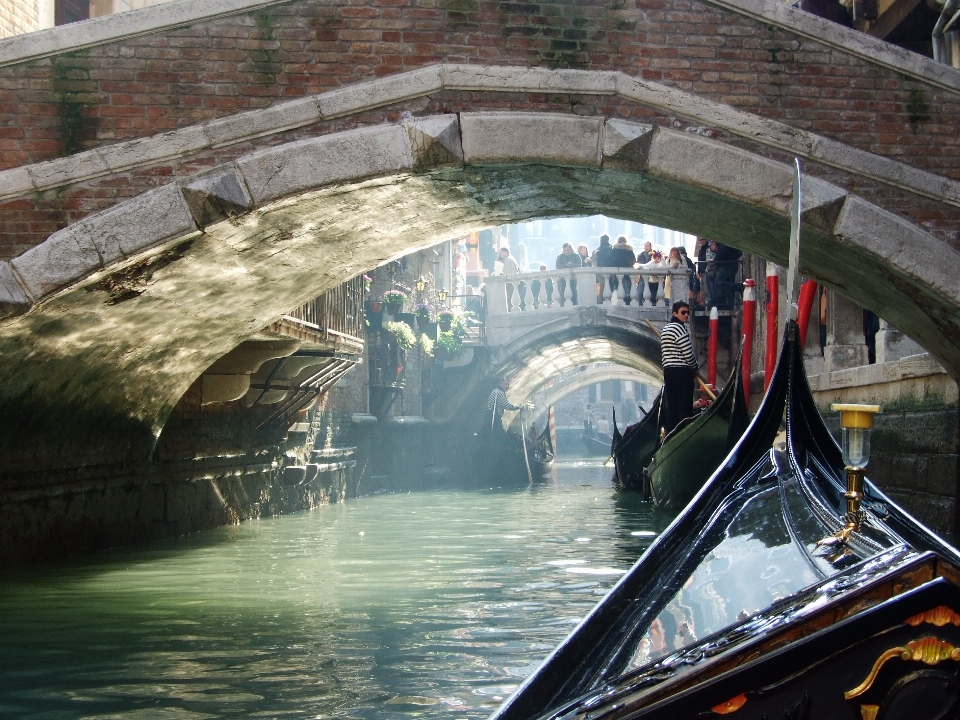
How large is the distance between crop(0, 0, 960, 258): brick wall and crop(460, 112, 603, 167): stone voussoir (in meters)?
0.06

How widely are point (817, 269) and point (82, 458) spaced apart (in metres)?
3.03

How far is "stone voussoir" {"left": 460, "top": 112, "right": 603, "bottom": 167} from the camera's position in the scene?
3719mm

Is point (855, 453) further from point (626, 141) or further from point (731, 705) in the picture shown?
point (626, 141)

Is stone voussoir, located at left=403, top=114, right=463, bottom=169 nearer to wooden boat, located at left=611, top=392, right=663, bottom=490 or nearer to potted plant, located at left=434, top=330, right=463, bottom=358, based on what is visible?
wooden boat, located at left=611, top=392, right=663, bottom=490

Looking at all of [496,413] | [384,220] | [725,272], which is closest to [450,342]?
Result: [496,413]

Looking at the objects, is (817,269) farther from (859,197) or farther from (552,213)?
(552,213)

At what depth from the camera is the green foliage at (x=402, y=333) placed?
10.2 metres

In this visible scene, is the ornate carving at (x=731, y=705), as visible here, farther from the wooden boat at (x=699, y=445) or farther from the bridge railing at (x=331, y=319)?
the bridge railing at (x=331, y=319)

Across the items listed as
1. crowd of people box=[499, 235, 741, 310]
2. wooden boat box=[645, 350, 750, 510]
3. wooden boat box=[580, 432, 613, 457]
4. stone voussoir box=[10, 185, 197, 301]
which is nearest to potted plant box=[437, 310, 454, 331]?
crowd of people box=[499, 235, 741, 310]

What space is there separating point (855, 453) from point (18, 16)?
522 centimetres

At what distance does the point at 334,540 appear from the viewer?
5.54 metres

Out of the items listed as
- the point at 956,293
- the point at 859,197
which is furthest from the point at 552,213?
the point at 956,293

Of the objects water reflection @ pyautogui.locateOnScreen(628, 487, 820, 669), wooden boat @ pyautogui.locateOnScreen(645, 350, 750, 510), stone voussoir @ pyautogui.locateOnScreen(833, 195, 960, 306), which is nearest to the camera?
water reflection @ pyautogui.locateOnScreen(628, 487, 820, 669)

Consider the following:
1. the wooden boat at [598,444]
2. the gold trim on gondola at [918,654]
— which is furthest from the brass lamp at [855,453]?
the wooden boat at [598,444]
